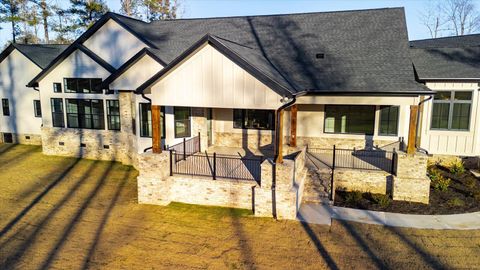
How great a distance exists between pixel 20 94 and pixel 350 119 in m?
19.4

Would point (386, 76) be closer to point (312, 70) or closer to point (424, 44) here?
point (312, 70)

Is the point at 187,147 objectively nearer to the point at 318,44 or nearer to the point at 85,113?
the point at 85,113

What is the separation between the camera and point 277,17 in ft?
59.1

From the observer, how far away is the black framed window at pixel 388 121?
14.6 m

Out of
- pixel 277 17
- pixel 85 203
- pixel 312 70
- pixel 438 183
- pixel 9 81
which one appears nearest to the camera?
pixel 85 203

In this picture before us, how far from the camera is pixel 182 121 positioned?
14750 millimetres

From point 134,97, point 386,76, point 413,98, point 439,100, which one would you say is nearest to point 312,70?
point 386,76

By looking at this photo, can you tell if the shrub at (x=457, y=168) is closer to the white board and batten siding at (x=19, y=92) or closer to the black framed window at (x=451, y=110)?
the black framed window at (x=451, y=110)

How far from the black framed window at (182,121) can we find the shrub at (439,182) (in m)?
10.0

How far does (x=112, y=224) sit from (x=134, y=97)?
670 centimetres

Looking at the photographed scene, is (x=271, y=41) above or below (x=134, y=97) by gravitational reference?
above

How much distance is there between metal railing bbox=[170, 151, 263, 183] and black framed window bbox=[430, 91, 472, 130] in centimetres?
820

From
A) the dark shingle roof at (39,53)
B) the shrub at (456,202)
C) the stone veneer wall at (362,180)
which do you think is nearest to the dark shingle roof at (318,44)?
the stone veneer wall at (362,180)

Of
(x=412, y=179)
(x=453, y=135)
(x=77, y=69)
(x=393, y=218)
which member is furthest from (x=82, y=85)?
(x=453, y=135)
